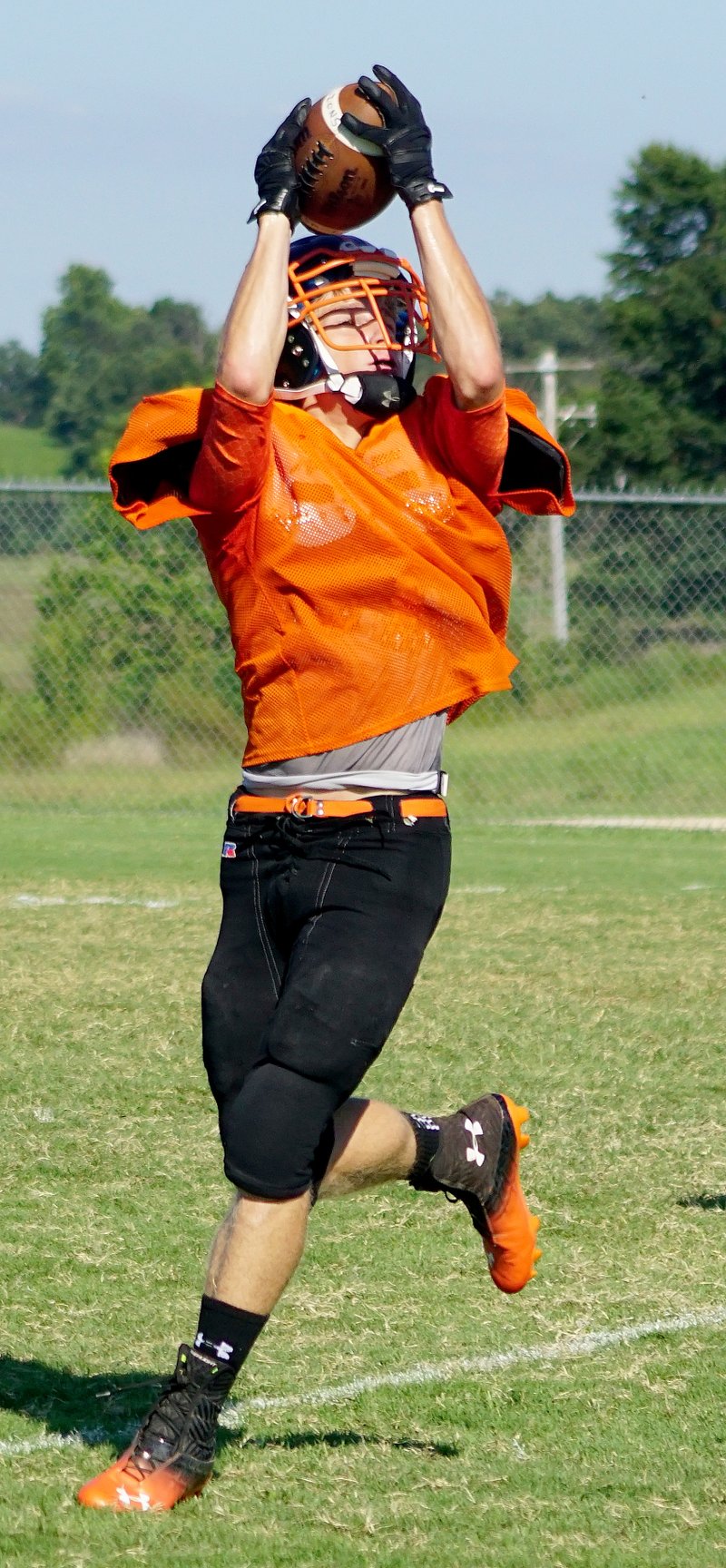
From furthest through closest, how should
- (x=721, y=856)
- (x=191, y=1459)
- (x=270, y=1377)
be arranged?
(x=721, y=856)
(x=270, y=1377)
(x=191, y=1459)

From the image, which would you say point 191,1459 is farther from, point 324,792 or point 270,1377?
point 324,792

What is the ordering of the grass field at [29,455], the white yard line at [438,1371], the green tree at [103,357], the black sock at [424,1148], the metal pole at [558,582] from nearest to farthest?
the white yard line at [438,1371] → the black sock at [424,1148] → the metal pole at [558,582] → the green tree at [103,357] → the grass field at [29,455]

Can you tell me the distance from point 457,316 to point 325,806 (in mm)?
970

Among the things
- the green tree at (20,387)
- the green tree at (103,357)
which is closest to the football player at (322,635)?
the green tree at (103,357)

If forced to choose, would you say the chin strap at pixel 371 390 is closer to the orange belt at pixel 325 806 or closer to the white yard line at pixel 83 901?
the orange belt at pixel 325 806

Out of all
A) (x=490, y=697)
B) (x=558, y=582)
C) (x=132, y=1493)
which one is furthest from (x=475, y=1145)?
(x=558, y=582)

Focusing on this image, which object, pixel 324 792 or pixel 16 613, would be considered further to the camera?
pixel 16 613

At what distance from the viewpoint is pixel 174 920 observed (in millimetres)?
10086

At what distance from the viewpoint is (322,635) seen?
3.74 m

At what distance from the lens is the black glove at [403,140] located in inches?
146

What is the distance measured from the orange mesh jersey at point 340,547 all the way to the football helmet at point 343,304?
0.07m

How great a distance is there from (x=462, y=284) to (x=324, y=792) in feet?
3.32

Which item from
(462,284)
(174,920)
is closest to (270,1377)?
(462,284)

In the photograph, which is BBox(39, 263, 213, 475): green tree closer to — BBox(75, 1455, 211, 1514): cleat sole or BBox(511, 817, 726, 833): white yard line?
BBox(511, 817, 726, 833): white yard line
